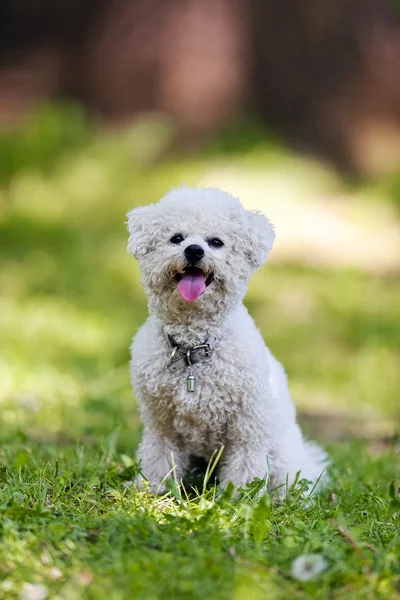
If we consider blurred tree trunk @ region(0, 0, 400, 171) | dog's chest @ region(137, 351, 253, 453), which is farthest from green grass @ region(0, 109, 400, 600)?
blurred tree trunk @ region(0, 0, 400, 171)

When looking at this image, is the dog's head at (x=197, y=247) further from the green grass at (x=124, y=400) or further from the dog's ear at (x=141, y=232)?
the green grass at (x=124, y=400)

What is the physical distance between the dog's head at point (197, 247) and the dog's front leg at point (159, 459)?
59cm

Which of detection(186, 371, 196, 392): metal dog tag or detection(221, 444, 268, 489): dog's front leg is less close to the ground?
detection(186, 371, 196, 392): metal dog tag

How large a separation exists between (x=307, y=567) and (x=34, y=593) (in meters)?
0.81

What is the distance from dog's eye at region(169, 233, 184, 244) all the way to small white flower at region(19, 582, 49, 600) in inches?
57.8

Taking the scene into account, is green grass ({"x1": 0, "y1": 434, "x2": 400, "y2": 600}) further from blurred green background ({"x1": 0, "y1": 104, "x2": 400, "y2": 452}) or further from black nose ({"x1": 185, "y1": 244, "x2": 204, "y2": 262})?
blurred green background ({"x1": 0, "y1": 104, "x2": 400, "y2": 452})

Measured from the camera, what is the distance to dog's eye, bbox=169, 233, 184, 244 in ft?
11.7

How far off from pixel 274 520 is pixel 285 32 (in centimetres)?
876

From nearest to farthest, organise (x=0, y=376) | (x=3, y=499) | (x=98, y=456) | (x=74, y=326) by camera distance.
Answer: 1. (x=3, y=499)
2. (x=98, y=456)
3. (x=0, y=376)
4. (x=74, y=326)

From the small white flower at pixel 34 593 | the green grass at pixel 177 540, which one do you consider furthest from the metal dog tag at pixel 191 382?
the small white flower at pixel 34 593

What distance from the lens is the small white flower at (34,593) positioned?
2.55 metres

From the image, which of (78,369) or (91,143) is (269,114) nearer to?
(91,143)

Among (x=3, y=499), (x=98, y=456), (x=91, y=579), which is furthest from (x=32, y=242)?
(x=91, y=579)

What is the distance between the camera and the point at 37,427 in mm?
5133
